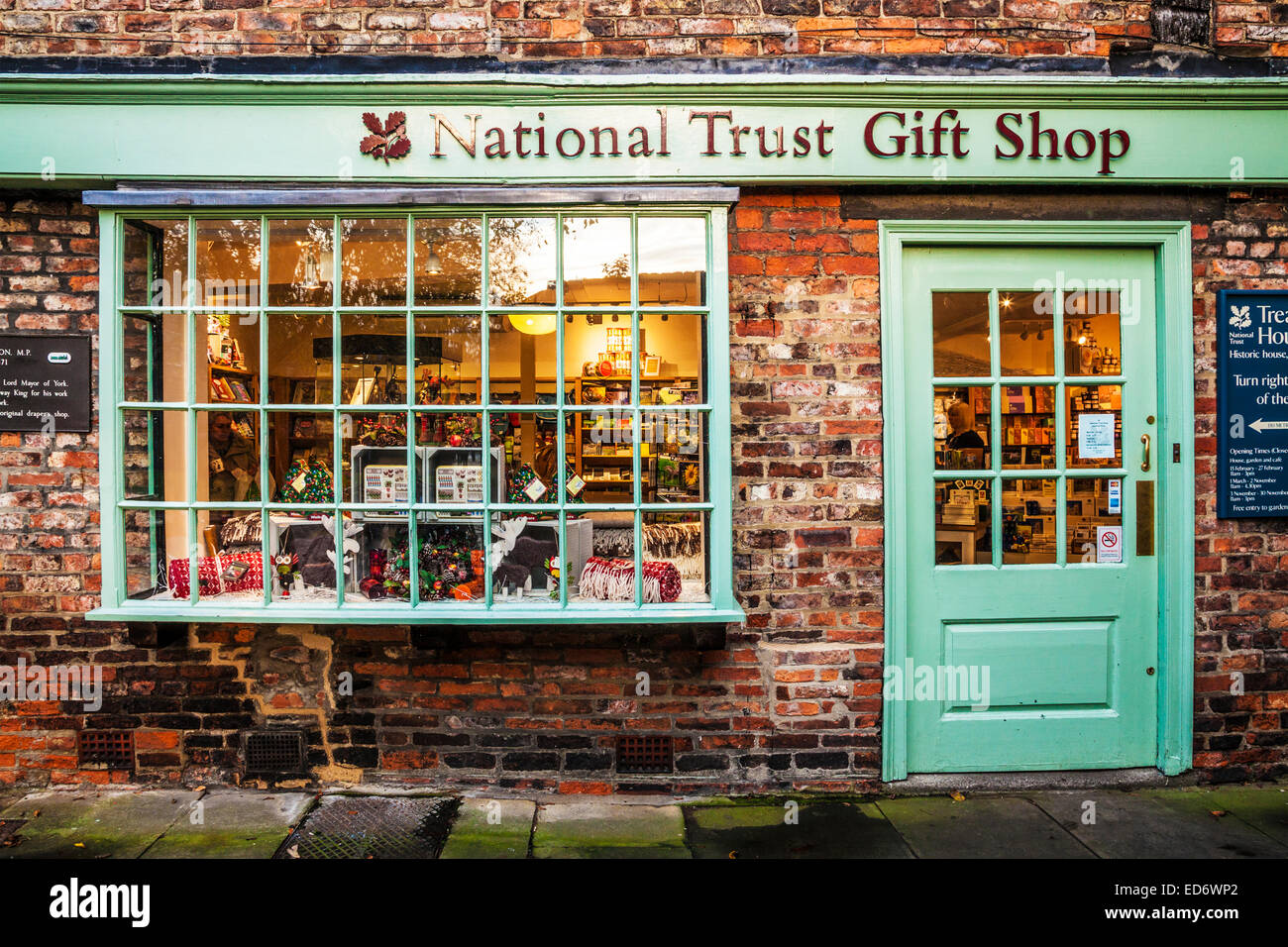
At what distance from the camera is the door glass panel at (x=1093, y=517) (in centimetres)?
400

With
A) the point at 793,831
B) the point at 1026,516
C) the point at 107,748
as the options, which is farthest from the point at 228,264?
the point at 1026,516

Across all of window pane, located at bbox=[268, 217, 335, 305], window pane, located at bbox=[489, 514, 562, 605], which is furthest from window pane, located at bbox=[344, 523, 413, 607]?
window pane, located at bbox=[268, 217, 335, 305]

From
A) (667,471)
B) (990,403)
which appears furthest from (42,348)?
(990,403)

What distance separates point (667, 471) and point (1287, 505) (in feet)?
10.3

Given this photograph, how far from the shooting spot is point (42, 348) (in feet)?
12.9

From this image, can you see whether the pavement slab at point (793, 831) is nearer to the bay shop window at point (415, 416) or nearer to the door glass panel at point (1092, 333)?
the bay shop window at point (415, 416)

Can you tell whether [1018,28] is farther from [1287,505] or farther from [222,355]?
[222,355]

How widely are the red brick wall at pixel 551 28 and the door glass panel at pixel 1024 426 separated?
5.50 feet

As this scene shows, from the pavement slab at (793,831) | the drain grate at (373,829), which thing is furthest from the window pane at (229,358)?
the pavement slab at (793,831)

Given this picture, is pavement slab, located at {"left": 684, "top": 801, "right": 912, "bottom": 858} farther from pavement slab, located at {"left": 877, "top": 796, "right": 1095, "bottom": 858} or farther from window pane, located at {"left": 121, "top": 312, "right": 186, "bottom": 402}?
window pane, located at {"left": 121, "top": 312, "right": 186, "bottom": 402}

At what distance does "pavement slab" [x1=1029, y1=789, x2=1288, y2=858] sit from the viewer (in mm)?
3398
